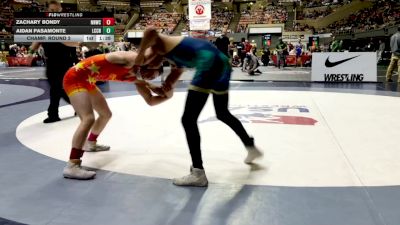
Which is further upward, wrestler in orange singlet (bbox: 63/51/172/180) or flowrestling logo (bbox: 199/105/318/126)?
wrestler in orange singlet (bbox: 63/51/172/180)

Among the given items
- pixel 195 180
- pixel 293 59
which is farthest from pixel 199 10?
pixel 293 59

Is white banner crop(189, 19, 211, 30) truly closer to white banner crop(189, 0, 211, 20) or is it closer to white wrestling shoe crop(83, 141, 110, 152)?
white banner crop(189, 0, 211, 20)

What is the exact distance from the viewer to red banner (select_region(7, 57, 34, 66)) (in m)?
23.0

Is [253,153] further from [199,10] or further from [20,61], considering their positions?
[20,61]

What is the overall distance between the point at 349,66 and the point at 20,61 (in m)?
19.3

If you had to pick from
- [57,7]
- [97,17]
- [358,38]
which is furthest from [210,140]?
[358,38]

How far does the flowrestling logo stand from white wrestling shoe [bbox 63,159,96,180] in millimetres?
2566

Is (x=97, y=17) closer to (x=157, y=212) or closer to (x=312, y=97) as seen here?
(x=312, y=97)

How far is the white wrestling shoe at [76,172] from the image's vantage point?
10.3 feet

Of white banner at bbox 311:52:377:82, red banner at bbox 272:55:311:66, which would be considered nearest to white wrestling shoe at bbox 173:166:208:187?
white banner at bbox 311:52:377:82

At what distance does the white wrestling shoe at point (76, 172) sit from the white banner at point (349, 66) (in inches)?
374

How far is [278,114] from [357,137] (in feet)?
5.45

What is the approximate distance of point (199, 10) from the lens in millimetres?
10469

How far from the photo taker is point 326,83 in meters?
11.1
